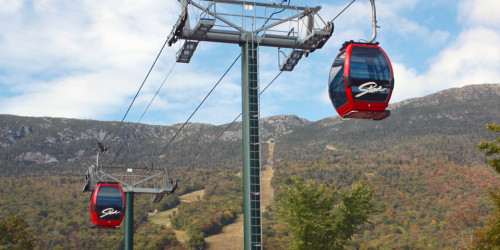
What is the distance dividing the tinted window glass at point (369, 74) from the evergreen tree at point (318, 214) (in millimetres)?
21410

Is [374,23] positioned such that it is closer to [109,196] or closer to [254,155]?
[254,155]

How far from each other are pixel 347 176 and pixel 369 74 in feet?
438

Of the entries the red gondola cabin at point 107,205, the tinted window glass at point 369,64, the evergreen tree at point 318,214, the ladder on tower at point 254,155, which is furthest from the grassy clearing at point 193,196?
the tinted window glass at point 369,64

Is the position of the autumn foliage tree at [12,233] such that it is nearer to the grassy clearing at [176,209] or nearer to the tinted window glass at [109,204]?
the tinted window glass at [109,204]

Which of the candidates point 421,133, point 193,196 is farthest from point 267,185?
point 421,133

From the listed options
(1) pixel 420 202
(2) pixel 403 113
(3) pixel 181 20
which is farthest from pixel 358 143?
(3) pixel 181 20

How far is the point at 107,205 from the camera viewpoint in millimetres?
32156

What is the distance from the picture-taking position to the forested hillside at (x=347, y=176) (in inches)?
4208

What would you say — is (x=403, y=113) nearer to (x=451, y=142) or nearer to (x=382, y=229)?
(x=451, y=142)

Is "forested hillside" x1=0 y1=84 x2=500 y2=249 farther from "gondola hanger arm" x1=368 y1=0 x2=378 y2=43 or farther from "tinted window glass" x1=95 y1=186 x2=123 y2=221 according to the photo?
"gondola hanger arm" x1=368 y1=0 x2=378 y2=43

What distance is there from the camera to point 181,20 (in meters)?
18.5

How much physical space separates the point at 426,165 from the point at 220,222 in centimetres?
5636

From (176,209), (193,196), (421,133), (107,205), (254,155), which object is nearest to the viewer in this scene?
(254,155)

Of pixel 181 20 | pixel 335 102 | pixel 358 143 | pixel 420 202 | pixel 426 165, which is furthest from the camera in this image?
pixel 358 143
